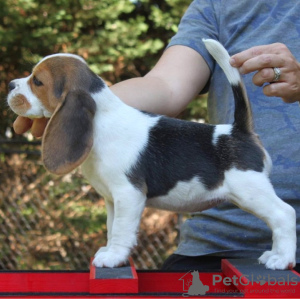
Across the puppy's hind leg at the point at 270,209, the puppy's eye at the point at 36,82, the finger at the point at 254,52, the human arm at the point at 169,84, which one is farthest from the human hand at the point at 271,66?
the puppy's eye at the point at 36,82

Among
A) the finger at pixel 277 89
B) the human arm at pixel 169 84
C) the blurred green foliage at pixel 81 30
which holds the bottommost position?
the blurred green foliage at pixel 81 30

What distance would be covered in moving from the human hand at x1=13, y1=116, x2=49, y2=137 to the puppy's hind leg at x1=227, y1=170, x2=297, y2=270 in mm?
497

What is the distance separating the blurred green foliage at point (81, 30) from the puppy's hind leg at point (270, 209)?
349cm

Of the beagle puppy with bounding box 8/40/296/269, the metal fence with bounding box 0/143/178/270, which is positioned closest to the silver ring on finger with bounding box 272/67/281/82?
the beagle puppy with bounding box 8/40/296/269

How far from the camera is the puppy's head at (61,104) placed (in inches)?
49.4

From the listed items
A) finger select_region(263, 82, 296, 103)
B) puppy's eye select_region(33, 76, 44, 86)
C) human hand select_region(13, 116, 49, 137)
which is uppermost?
puppy's eye select_region(33, 76, 44, 86)

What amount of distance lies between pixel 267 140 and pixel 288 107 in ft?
0.44

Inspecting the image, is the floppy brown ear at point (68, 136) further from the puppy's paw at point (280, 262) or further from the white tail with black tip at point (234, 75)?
the puppy's paw at point (280, 262)

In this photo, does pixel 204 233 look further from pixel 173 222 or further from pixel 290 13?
pixel 173 222

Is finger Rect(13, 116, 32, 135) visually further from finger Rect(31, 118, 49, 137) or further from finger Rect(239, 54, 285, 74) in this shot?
finger Rect(239, 54, 285, 74)

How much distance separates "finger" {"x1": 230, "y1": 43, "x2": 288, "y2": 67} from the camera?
139 centimetres

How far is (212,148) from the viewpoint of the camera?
1.33 metres

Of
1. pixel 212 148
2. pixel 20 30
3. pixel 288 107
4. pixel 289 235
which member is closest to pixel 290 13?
pixel 288 107

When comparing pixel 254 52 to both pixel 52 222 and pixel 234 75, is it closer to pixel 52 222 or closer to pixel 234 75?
pixel 234 75
